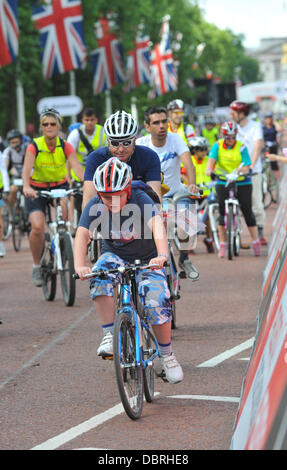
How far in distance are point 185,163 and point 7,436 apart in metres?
4.41

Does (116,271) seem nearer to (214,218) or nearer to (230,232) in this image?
(230,232)

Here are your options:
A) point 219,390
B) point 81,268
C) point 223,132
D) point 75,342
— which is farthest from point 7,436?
point 223,132

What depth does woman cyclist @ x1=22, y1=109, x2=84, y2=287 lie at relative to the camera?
11.4 m

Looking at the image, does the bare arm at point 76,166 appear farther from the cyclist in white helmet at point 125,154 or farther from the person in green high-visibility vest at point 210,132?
the person in green high-visibility vest at point 210,132

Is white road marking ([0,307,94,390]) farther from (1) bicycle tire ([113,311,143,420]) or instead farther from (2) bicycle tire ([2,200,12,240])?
(2) bicycle tire ([2,200,12,240])

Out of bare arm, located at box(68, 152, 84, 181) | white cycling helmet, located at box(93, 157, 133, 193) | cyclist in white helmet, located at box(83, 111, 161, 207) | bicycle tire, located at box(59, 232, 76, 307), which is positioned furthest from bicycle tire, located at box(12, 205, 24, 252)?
white cycling helmet, located at box(93, 157, 133, 193)

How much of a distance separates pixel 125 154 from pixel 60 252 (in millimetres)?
3925

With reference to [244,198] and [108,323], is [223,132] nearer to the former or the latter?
[244,198]

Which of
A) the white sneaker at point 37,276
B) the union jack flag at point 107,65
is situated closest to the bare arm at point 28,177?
the white sneaker at point 37,276

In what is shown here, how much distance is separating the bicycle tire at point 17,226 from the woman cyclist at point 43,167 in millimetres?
6788

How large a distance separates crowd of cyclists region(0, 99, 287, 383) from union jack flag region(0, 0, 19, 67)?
10.7m

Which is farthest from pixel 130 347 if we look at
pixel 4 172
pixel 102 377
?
pixel 4 172

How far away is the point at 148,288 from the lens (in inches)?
259
